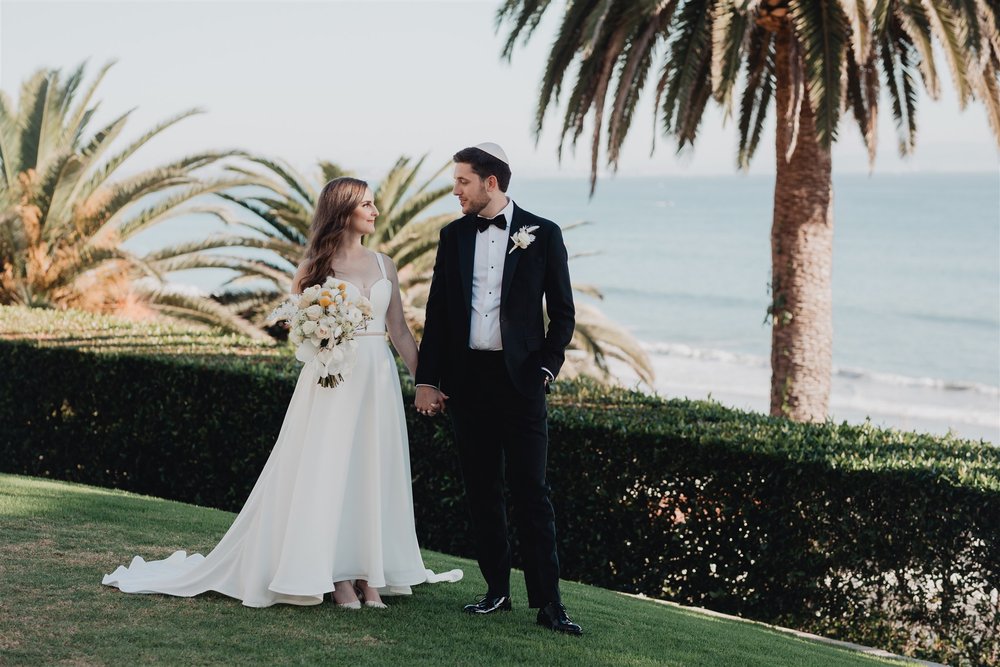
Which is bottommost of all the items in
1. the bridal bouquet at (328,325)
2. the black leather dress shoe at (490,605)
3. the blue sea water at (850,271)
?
the black leather dress shoe at (490,605)

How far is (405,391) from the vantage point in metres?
8.12

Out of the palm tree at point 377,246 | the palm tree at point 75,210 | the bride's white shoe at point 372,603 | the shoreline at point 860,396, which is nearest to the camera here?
the bride's white shoe at point 372,603

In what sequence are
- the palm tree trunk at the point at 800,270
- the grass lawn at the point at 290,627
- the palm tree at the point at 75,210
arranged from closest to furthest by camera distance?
the grass lawn at the point at 290,627, the palm tree trunk at the point at 800,270, the palm tree at the point at 75,210

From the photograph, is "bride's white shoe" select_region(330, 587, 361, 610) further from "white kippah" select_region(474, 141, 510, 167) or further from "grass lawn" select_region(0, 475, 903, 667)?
"white kippah" select_region(474, 141, 510, 167)

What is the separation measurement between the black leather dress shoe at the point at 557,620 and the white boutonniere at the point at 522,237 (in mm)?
1630

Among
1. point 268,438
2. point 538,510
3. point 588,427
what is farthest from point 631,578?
point 268,438

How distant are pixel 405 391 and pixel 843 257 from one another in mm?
59951

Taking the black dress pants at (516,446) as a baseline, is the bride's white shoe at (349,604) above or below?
below

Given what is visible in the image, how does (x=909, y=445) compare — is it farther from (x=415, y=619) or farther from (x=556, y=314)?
(x=415, y=619)

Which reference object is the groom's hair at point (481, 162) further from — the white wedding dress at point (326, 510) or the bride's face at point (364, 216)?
the white wedding dress at point (326, 510)

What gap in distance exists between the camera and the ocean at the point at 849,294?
115ft

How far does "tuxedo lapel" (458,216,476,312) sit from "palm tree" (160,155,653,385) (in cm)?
908

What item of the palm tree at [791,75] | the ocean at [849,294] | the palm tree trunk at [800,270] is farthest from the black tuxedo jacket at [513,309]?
the palm tree trunk at [800,270]

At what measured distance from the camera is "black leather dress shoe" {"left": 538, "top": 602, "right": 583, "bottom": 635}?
4883 mm
